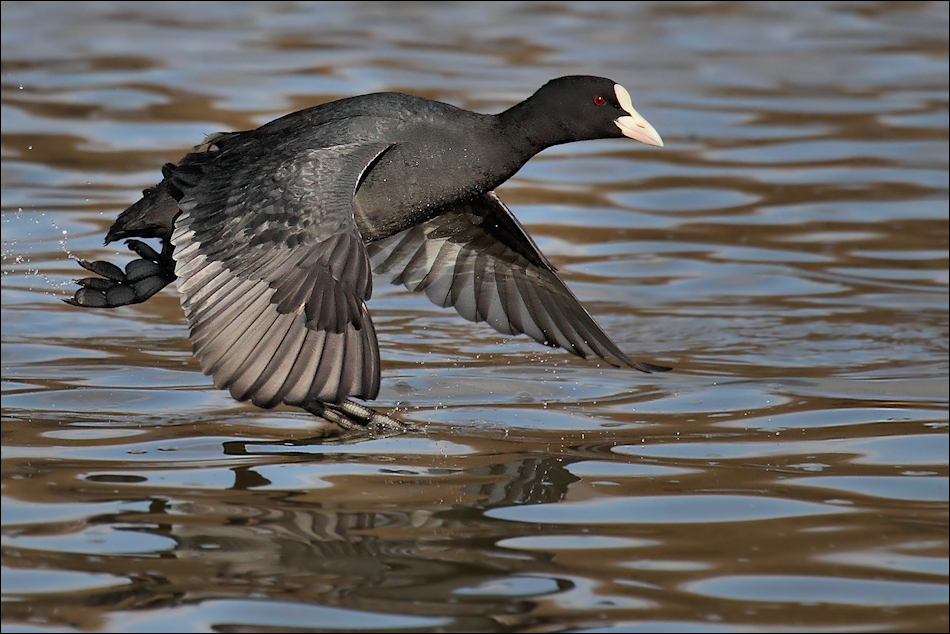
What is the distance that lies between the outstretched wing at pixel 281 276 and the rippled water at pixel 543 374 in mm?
421

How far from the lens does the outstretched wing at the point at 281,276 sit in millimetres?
5223

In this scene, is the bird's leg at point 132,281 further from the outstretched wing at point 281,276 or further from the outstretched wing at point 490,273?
the outstretched wing at point 490,273

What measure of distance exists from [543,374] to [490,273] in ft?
1.92

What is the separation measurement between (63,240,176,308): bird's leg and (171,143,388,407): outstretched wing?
2.07ft

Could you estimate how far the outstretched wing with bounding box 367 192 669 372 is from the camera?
7113 mm

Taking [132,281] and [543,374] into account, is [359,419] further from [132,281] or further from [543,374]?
[543,374]

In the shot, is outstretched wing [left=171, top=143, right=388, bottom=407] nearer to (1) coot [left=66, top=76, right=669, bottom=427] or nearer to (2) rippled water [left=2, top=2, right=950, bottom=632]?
(1) coot [left=66, top=76, right=669, bottom=427]

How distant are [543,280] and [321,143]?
5.25ft

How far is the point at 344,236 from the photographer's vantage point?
5641 mm

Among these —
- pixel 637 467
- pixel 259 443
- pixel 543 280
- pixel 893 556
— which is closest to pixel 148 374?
pixel 259 443

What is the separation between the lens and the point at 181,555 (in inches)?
178

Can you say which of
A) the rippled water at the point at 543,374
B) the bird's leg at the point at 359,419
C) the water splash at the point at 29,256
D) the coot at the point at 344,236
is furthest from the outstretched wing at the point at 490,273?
the water splash at the point at 29,256

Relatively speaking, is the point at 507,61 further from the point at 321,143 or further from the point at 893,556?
the point at 893,556

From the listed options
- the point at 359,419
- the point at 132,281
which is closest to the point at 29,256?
the point at 132,281
